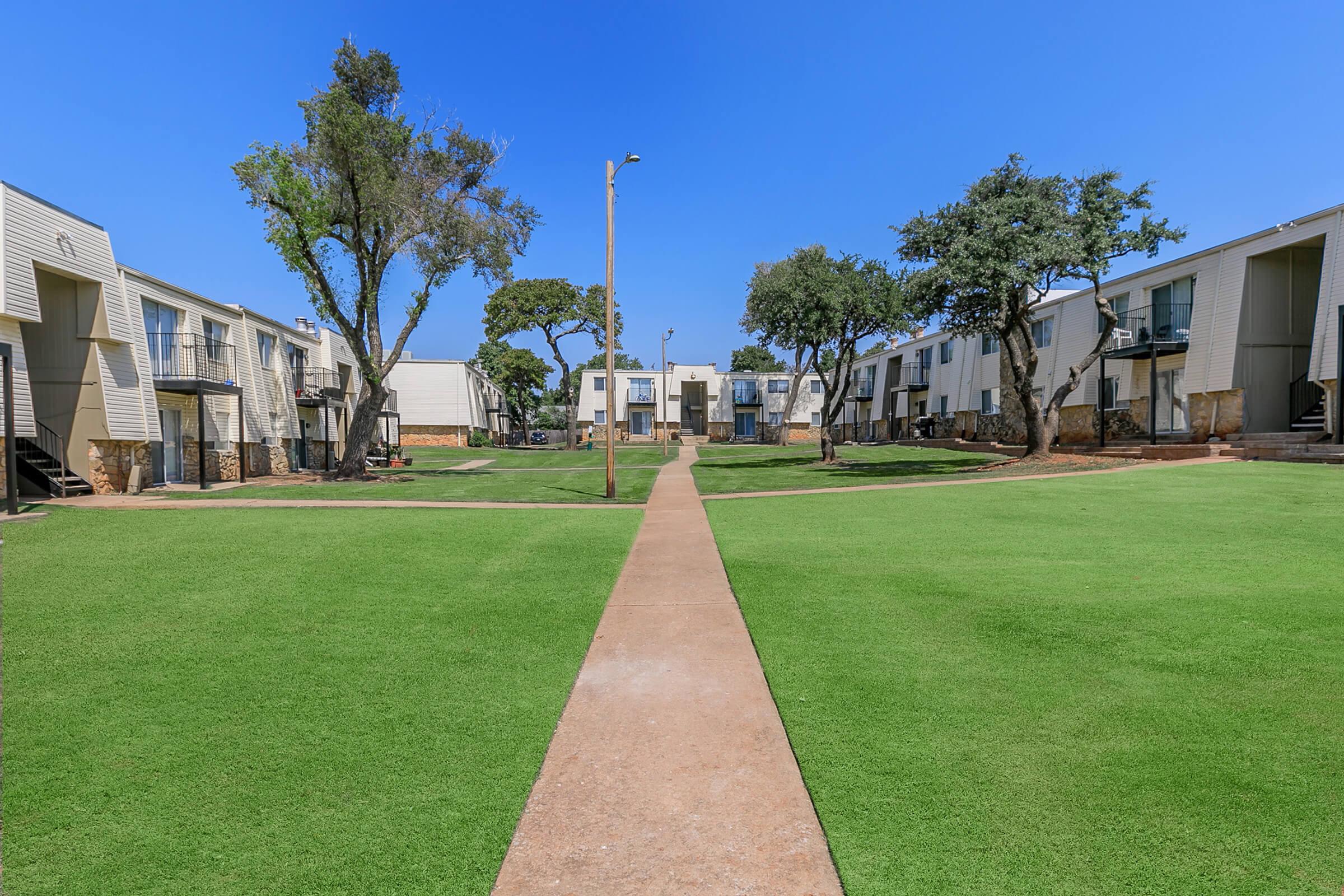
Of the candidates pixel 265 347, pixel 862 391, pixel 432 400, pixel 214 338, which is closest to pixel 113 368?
pixel 214 338

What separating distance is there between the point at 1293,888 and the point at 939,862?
1186 mm

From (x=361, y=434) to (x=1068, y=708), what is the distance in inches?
950

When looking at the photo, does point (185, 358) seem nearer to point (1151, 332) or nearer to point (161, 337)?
point (161, 337)

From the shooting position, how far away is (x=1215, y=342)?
23828 mm

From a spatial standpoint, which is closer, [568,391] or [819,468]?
[819,468]

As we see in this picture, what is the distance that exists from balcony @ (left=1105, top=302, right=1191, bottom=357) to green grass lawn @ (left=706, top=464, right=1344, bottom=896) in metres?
20.1

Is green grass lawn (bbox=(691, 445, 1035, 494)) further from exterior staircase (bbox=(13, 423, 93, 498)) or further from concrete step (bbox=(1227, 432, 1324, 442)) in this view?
exterior staircase (bbox=(13, 423, 93, 498))

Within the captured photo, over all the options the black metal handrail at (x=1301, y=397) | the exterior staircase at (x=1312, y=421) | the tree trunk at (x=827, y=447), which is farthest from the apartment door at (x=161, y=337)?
the black metal handrail at (x=1301, y=397)

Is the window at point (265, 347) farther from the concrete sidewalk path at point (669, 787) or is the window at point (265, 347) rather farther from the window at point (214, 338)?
the concrete sidewalk path at point (669, 787)

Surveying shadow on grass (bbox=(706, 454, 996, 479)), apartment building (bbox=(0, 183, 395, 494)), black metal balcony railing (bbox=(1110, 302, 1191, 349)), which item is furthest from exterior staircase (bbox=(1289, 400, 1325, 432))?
apartment building (bbox=(0, 183, 395, 494))

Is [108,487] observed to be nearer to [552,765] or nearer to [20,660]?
[20,660]

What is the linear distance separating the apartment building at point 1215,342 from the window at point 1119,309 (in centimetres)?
6

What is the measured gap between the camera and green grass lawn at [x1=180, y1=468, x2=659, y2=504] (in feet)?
54.6

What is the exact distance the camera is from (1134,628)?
519cm
